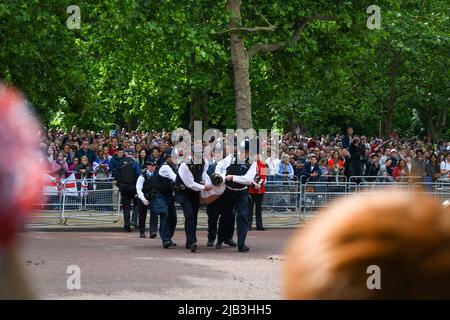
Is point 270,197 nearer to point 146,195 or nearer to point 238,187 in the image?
point 146,195

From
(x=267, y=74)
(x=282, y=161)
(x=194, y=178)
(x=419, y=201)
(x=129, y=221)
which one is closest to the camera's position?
(x=419, y=201)

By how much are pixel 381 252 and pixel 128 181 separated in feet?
62.7

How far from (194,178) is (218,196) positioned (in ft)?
1.78

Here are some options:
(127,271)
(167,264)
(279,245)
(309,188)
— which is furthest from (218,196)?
(309,188)

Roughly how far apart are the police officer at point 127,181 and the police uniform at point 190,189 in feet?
13.0

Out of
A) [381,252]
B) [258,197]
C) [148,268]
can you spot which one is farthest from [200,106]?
[381,252]

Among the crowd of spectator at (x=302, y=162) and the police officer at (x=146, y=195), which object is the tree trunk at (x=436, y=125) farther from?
the police officer at (x=146, y=195)

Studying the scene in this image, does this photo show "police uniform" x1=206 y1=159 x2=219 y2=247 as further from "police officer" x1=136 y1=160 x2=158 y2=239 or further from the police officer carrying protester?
"police officer" x1=136 y1=160 x2=158 y2=239

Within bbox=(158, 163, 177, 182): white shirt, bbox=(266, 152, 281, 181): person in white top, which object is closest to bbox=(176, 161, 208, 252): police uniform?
bbox=(158, 163, 177, 182): white shirt

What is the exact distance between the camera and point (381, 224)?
150cm

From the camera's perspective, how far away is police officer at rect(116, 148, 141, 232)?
2045 centimetres

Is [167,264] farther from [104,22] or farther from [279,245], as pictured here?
[104,22]

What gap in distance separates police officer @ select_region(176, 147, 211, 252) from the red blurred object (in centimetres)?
1473
